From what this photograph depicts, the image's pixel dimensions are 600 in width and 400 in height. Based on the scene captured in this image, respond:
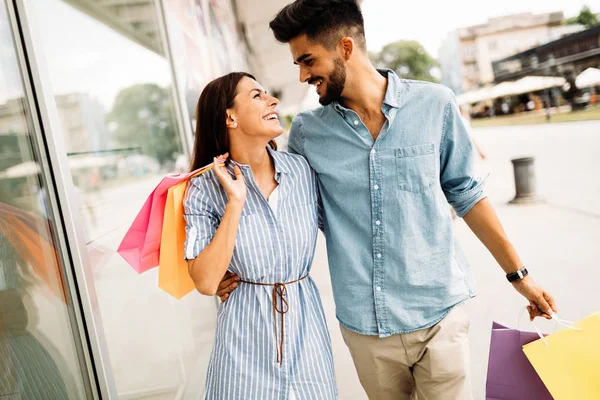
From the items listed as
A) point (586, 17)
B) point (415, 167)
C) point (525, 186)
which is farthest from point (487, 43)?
point (415, 167)

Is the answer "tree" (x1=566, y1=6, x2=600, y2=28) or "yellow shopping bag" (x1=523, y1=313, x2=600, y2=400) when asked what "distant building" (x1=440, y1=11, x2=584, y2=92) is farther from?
"yellow shopping bag" (x1=523, y1=313, x2=600, y2=400)

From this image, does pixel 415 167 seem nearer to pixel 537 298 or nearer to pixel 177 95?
pixel 537 298

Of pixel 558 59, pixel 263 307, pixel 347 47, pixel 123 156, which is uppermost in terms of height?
pixel 558 59

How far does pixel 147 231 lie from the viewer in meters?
1.50

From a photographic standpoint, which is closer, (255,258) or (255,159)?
(255,258)

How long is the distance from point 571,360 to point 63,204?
5.60 feet

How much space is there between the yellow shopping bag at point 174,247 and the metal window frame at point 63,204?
35cm

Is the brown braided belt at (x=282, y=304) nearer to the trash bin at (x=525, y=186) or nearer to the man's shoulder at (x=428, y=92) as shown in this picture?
the man's shoulder at (x=428, y=92)

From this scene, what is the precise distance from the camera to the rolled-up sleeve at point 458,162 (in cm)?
167

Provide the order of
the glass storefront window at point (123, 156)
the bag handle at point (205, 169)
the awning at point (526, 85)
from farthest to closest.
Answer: the awning at point (526, 85) → the glass storefront window at point (123, 156) → the bag handle at point (205, 169)

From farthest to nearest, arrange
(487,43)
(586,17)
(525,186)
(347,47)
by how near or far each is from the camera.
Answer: (487,43)
(586,17)
(525,186)
(347,47)

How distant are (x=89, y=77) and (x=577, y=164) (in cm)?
1202

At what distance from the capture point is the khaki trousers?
164 cm

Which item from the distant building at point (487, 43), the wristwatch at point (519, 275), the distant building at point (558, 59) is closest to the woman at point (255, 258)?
the wristwatch at point (519, 275)
